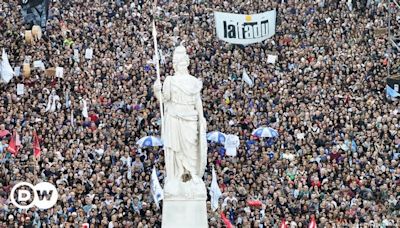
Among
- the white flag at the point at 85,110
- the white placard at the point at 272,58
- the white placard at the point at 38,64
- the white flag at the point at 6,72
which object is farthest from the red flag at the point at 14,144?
the white placard at the point at 272,58

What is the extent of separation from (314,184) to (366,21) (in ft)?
57.2

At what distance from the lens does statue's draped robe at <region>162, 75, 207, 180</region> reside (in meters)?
42.4

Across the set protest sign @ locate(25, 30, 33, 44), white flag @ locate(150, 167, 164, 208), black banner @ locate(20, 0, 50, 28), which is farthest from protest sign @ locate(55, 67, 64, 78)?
white flag @ locate(150, 167, 164, 208)

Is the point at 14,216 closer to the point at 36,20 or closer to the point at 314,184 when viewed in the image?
the point at 314,184

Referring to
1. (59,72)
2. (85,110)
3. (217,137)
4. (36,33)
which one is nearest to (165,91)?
(217,137)

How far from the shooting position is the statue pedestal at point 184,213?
4225 cm


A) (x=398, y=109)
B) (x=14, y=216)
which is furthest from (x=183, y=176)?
(x=398, y=109)

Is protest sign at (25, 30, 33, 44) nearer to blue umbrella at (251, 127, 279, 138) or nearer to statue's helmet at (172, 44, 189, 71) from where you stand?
blue umbrella at (251, 127, 279, 138)

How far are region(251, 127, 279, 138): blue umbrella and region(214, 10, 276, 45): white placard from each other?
24.8 feet

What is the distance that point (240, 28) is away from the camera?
68.9 metres

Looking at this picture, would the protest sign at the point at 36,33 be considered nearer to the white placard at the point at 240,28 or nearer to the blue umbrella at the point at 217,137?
the white placard at the point at 240,28

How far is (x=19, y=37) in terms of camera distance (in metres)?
71.2

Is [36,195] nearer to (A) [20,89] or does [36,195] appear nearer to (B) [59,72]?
(A) [20,89]

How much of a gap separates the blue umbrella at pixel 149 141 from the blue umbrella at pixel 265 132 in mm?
3019
